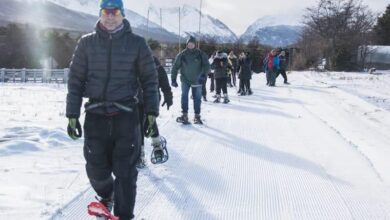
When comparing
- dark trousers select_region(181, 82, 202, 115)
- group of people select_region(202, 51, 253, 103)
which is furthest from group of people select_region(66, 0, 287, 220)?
group of people select_region(202, 51, 253, 103)

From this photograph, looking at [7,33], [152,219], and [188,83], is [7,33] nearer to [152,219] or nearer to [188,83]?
[188,83]

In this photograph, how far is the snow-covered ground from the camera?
5.18 meters

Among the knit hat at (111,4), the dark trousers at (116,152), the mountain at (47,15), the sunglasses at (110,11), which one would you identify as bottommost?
the dark trousers at (116,152)

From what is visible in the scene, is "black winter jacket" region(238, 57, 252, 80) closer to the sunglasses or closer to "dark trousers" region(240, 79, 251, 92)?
"dark trousers" region(240, 79, 251, 92)

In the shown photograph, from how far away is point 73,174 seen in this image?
6426 mm

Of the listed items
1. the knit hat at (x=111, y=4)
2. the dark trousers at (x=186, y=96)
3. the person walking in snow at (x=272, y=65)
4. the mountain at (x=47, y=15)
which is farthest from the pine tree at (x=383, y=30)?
the mountain at (x=47, y=15)

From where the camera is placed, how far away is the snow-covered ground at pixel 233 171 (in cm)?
518

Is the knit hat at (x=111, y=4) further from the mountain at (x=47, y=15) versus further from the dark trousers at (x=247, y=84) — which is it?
the mountain at (x=47, y=15)

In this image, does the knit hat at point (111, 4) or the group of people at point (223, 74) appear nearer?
the knit hat at point (111, 4)

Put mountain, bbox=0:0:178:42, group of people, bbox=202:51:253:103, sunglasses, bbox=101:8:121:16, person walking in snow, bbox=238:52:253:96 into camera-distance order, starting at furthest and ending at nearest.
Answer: mountain, bbox=0:0:178:42 → person walking in snow, bbox=238:52:253:96 → group of people, bbox=202:51:253:103 → sunglasses, bbox=101:8:121:16

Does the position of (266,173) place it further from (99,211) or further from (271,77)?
(271,77)

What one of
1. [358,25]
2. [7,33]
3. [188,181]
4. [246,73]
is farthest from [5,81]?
[358,25]

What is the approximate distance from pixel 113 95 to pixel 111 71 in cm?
19

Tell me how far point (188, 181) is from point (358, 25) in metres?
49.3
